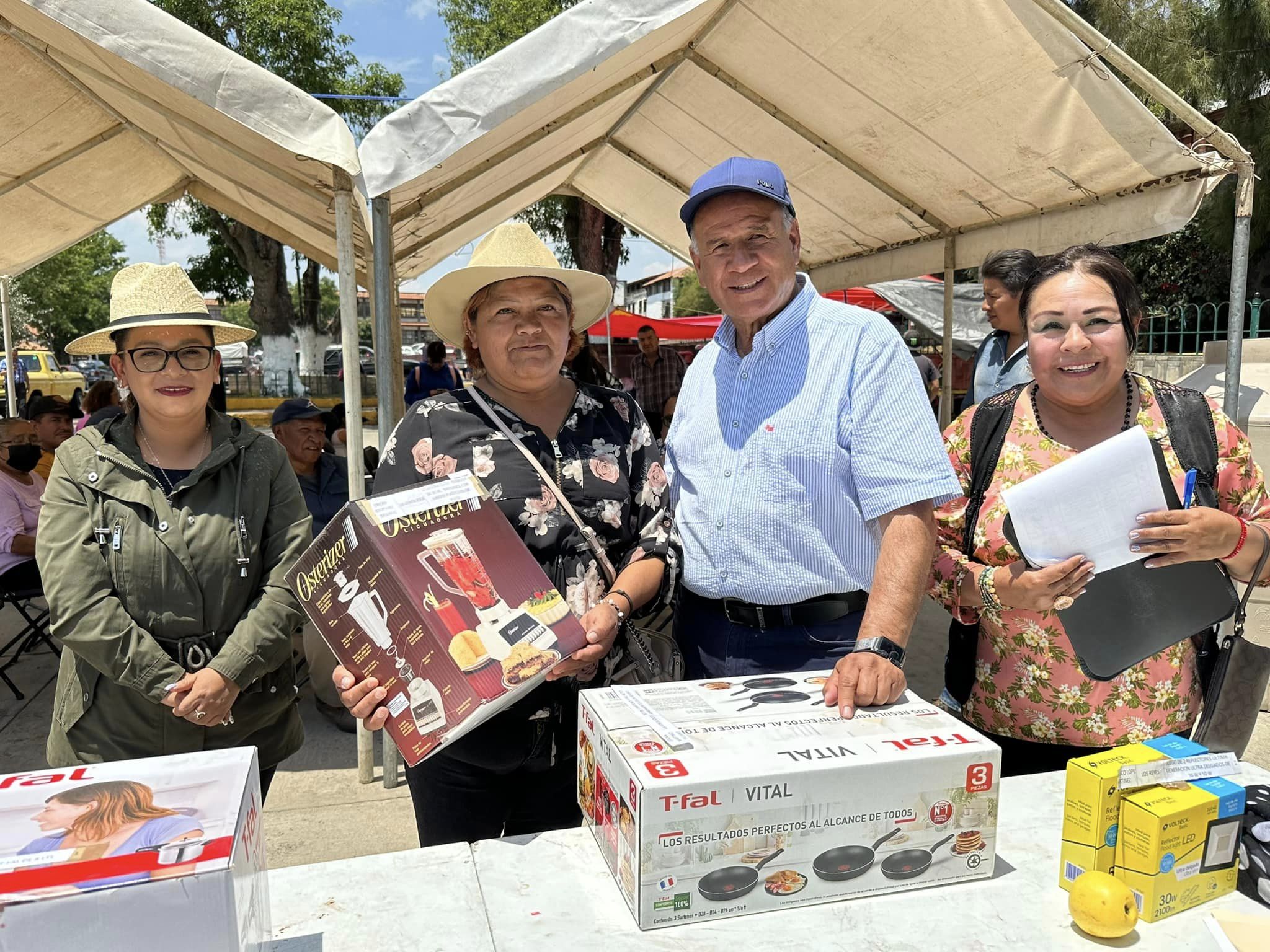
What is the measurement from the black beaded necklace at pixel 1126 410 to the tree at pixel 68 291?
30686 mm

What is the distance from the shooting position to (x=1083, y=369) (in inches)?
71.4

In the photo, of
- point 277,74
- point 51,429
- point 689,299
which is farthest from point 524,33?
point 689,299

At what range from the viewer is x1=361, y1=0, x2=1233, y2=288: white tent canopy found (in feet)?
9.41

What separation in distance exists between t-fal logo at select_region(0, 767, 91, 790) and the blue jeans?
1.15 metres

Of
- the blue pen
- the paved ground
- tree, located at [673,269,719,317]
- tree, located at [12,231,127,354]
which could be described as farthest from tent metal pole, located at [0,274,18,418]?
tree, located at [673,269,719,317]

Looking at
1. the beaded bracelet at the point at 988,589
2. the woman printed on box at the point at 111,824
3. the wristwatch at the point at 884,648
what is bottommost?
the woman printed on box at the point at 111,824

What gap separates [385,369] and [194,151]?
2025mm

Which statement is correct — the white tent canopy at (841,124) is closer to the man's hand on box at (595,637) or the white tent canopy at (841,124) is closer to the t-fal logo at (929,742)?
the man's hand on box at (595,637)

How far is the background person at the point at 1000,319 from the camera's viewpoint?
4273mm

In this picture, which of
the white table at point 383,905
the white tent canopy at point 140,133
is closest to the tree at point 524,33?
the white tent canopy at point 140,133

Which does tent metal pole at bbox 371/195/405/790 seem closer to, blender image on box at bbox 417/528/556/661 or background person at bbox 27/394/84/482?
blender image on box at bbox 417/528/556/661

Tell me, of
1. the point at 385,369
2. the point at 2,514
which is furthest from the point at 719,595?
the point at 2,514

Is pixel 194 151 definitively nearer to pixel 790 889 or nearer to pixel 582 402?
pixel 582 402

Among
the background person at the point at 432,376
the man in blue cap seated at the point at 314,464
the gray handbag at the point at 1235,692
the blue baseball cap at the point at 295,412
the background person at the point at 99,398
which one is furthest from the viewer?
the background person at the point at 432,376
